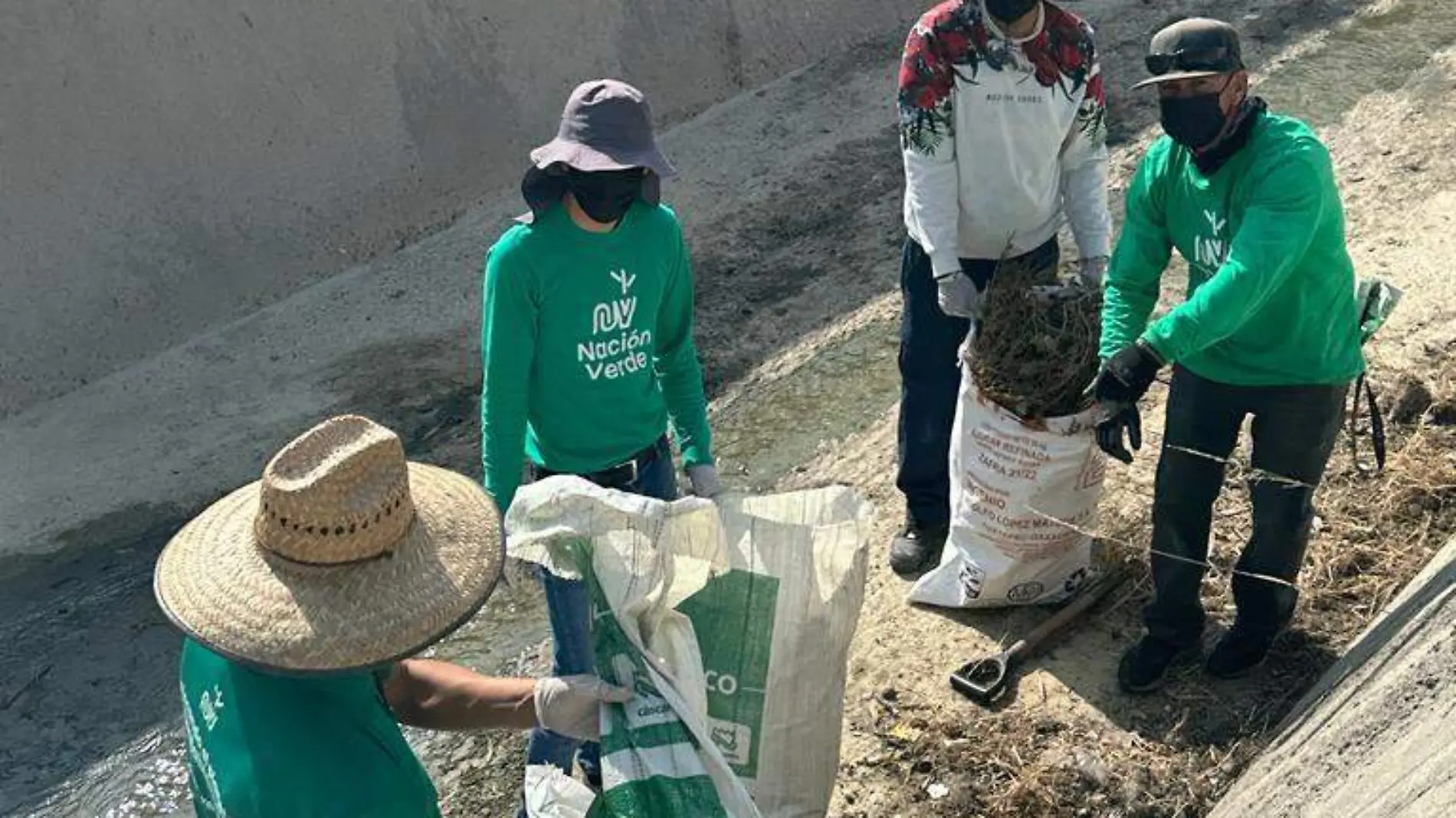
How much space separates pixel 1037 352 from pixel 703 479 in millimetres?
1009

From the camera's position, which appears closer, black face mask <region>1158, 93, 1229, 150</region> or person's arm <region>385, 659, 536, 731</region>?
person's arm <region>385, 659, 536, 731</region>

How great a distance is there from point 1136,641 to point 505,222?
15.8 feet

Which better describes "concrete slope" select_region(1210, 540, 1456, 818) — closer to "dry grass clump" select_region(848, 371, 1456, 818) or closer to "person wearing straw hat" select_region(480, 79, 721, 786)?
"dry grass clump" select_region(848, 371, 1456, 818)

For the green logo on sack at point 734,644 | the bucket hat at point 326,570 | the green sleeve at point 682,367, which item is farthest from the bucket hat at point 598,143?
the bucket hat at point 326,570

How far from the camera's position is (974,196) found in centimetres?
430

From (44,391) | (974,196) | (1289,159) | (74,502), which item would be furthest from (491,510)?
(44,391)

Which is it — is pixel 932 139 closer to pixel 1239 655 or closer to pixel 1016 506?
pixel 1016 506

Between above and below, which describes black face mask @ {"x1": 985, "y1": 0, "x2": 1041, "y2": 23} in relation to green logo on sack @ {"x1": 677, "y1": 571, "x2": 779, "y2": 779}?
above

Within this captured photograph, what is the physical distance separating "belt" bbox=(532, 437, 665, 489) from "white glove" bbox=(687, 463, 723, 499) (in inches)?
4.1

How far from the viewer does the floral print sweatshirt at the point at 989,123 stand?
4.18 metres

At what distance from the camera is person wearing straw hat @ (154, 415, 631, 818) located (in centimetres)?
209

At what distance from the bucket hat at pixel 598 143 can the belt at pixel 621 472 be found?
0.65 m

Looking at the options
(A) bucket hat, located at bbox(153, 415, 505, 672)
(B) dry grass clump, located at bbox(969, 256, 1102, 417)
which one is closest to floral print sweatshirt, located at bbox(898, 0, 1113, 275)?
(B) dry grass clump, located at bbox(969, 256, 1102, 417)

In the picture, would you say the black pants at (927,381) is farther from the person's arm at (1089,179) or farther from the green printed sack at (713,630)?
the green printed sack at (713,630)
